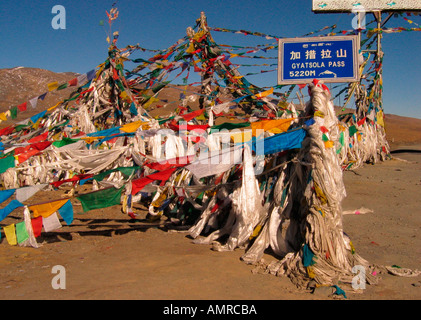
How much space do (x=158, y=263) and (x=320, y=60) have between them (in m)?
3.47

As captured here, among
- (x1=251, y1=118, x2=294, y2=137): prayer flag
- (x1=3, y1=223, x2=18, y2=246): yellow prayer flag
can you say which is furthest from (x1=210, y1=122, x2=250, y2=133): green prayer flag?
(x1=3, y1=223, x2=18, y2=246): yellow prayer flag

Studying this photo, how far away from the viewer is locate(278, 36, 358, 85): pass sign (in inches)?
210

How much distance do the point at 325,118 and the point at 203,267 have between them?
7.32 feet

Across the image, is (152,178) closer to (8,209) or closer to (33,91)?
(8,209)

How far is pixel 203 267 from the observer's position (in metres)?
4.31

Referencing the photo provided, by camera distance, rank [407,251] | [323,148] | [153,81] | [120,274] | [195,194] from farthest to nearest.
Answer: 1. [153,81]
2. [195,194]
3. [407,251]
4. [323,148]
5. [120,274]

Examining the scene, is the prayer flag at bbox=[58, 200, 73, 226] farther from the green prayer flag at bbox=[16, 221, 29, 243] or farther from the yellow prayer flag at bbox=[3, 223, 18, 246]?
the yellow prayer flag at bbox=[3, 223, 18, 246]

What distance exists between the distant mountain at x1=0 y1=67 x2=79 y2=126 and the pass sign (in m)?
31.4

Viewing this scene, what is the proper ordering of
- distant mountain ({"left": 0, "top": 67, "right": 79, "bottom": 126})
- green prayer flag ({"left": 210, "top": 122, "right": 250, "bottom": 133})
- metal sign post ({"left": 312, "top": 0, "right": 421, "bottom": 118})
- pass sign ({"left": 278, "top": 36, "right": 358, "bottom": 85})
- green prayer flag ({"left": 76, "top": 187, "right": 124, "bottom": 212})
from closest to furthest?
green prayer flag ({"left": 76, "top": 187, "right": 124, "bottom": 212})
pass sign ({"left": 278, "top": 36, "right": 358, "bottom": 85})
green prayer flag ({"left": 210, "top": 122, "right": 250, "bottom": 133})
metal sign post ({"left": 312, "top": 0, "right": 421, "bottom": 118})
distant mountain ({"left": 0, "top": 67, "right": 79, "bottom": 126})

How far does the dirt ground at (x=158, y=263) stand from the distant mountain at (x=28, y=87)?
99.1 feet

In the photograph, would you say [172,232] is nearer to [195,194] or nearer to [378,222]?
[195,194]

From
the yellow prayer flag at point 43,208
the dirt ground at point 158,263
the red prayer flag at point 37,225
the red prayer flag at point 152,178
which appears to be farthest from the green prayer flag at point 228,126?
the red prayer flag at point 37,225

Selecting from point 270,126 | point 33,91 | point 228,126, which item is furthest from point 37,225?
point 33,91
